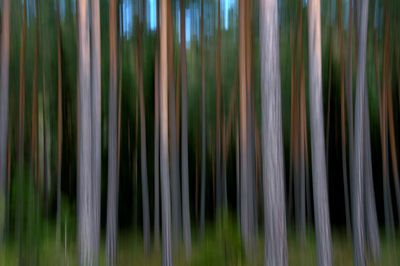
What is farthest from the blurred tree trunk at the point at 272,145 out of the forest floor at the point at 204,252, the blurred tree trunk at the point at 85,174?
the blurred tree trunk at the point at 85,174

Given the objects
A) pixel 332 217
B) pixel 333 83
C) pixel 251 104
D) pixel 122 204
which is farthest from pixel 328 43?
pixel 122 204

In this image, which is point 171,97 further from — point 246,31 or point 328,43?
point 328,43

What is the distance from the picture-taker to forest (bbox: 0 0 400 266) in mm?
8430

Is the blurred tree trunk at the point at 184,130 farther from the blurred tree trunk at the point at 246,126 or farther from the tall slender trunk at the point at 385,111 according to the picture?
the tall slender trunk at the point at 385,111

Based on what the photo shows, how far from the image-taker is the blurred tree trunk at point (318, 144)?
27.5 ft

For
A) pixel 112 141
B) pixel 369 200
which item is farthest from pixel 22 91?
pixel 369 200

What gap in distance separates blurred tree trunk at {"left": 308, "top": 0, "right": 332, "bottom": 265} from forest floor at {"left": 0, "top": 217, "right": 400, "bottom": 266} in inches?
44.9

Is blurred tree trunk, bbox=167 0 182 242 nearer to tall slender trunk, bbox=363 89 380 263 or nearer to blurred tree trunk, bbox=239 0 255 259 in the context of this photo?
blurred tree trunk, bbox=239 0 255 259

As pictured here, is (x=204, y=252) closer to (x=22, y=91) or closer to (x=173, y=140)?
(x=173, y=140)

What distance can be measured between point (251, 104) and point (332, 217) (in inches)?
316

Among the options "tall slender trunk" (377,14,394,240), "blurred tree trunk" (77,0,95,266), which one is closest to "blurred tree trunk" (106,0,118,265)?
"blurred tree trunk" (77,0,95,266)

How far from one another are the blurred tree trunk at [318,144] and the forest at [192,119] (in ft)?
0.06

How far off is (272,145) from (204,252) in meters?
1.58

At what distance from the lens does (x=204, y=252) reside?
24.2 ft
